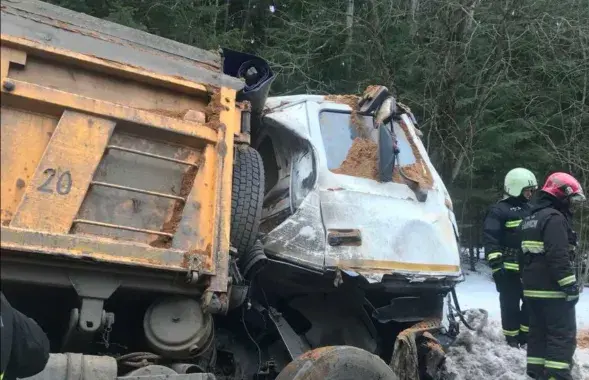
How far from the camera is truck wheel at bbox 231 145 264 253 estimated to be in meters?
3.69

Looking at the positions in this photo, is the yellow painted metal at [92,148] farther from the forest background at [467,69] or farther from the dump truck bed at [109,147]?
the forest background at [467,69]

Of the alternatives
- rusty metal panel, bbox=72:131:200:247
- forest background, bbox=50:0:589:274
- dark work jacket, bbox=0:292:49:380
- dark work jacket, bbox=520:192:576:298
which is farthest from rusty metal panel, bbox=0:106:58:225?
forest background, bbox=50:0:589:274

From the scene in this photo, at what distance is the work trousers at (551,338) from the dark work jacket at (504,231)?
113 cm

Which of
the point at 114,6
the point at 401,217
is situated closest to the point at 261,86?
the point at 401,217

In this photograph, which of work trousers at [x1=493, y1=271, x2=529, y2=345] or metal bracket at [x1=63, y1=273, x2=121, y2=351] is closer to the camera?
metal bracket at [x1=63, y1=273, x2=121, y2=351]

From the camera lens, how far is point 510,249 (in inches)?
259

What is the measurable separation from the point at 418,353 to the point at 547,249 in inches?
59.9

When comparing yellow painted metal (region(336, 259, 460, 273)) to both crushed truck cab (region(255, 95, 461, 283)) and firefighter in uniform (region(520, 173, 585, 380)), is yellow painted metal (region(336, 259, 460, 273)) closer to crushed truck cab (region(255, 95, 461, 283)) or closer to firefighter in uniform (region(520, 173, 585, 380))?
crushed truck cab (region(255, 95, 461, 283))

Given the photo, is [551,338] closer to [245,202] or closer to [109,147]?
[245,202]

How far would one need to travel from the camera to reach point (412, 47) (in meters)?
15.0

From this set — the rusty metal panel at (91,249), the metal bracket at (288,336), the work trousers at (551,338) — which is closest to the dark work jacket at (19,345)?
the rusty metal panel at (91,249)

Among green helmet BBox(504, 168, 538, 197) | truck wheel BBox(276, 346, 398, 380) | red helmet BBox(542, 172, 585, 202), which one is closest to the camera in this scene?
truck wheel BBox(276, 346, 398, 380)

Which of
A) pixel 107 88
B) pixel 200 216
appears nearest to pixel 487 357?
pixel 200 216

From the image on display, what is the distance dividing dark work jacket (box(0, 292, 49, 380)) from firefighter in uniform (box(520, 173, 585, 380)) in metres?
3.97
